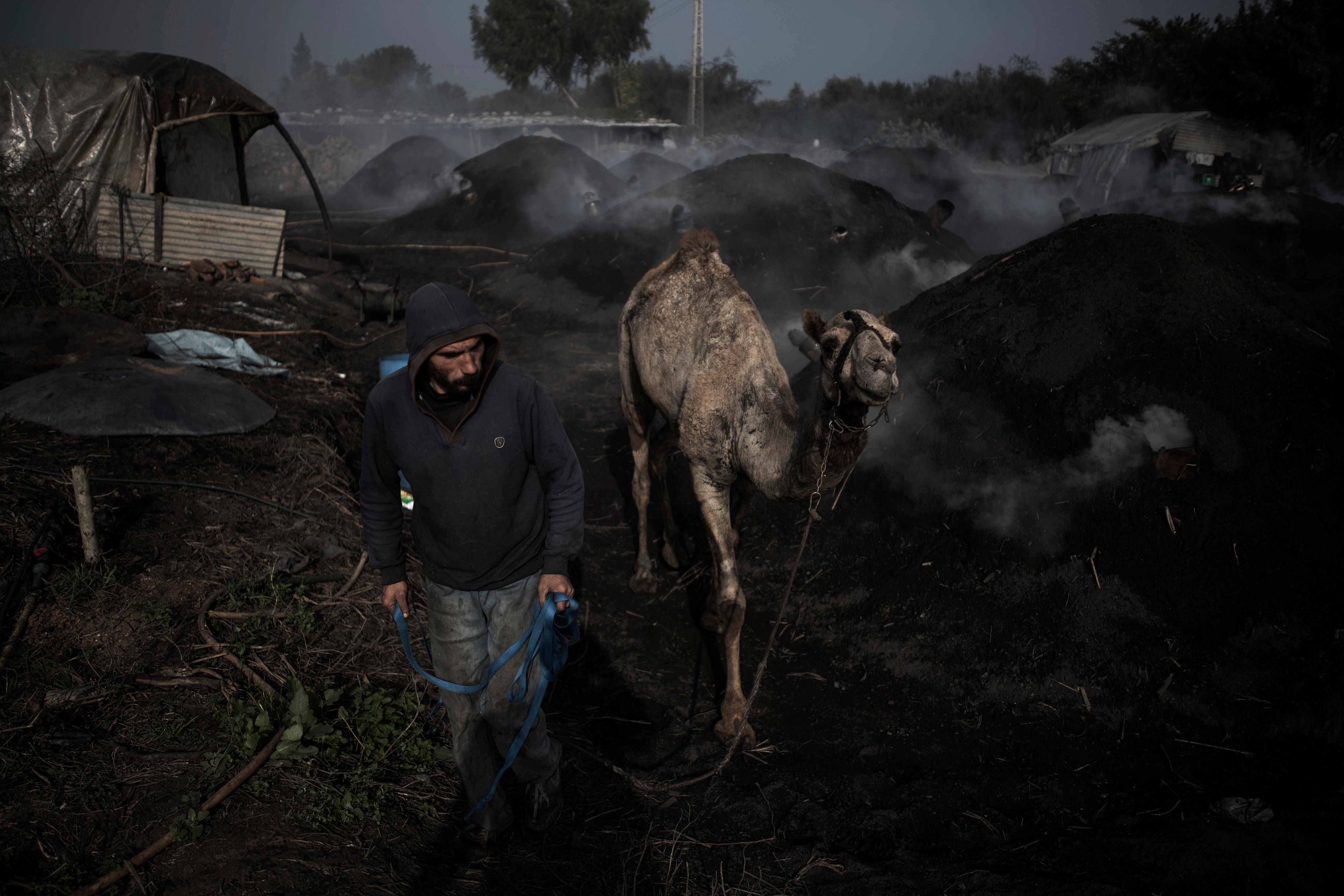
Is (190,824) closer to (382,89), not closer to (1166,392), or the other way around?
(1166,392)

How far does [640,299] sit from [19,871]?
4797mm

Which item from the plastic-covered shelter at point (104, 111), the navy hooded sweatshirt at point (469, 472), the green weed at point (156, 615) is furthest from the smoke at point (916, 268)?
the green weed at point (156, 615)

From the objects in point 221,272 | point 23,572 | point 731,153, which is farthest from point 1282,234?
point 731,153

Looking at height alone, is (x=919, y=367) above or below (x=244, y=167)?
below

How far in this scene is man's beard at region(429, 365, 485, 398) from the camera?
9.16 feet

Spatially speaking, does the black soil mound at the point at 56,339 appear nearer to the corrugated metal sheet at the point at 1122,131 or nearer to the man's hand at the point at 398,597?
the man's hand at the point at 398,597

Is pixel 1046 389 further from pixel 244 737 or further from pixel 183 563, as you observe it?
pixel 183 563

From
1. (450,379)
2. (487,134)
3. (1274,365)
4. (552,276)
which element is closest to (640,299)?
(450,379)

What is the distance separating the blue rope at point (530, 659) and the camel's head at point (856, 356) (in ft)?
5.19

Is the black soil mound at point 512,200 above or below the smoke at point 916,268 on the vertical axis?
above

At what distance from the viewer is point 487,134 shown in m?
39.0

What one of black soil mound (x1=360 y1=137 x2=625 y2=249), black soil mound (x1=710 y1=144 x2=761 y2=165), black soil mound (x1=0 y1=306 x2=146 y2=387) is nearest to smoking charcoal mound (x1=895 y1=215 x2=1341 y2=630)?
black soil mound (x1=0 y1=306 x2=146 y2=387)

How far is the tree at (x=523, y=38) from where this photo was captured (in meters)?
47.2

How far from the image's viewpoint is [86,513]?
4.19 m
